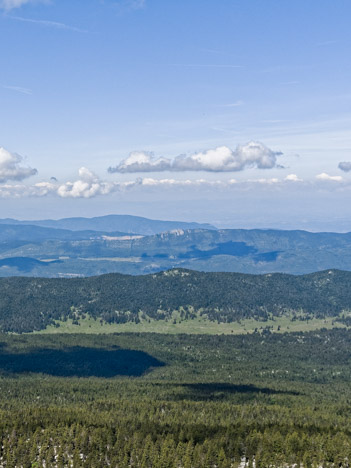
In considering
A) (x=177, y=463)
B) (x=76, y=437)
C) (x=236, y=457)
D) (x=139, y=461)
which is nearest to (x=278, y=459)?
(x=236, y=457)

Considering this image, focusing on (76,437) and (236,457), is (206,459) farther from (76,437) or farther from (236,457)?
(76,437)

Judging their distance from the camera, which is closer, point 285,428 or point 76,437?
point 76,437

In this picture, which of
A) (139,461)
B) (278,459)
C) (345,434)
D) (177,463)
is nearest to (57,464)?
(139,461)

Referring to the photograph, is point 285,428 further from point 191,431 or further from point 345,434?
point 191,431

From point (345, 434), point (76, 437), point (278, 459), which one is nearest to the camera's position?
point (278, 459)

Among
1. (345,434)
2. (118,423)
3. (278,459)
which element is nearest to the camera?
(278,459)

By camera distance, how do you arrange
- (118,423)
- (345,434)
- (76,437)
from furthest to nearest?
(118,423) → (345,434) → (76,437)

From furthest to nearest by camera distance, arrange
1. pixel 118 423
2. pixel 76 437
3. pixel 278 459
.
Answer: pixel 118 423 < pixel 76 437 < pixel 278 459

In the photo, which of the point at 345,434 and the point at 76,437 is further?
the point at 345,434
